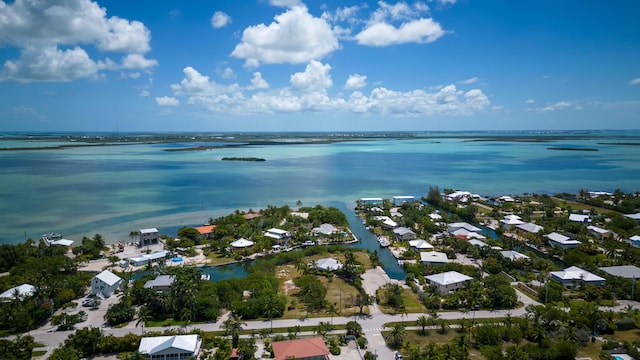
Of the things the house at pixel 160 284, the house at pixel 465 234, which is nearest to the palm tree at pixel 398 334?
the house at pixel 160 284

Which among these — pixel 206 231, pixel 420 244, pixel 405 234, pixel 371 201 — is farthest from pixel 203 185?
pixel 420 244

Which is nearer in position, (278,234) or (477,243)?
(477,243)

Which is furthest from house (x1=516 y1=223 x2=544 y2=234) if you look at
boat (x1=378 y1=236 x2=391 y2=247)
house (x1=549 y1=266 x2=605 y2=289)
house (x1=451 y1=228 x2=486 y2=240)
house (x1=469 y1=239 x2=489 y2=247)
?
boat (x1=378 y1=236 x2=391 y2=247)

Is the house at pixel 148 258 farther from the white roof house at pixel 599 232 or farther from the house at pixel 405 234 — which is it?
the white roof house at pixel 599 232

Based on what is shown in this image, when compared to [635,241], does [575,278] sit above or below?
below

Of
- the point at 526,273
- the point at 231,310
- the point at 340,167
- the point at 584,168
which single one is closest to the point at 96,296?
the point at 231,310

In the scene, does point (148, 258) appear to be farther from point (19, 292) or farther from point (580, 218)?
point (580, 218)

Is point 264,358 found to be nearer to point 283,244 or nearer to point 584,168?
point 283,244
